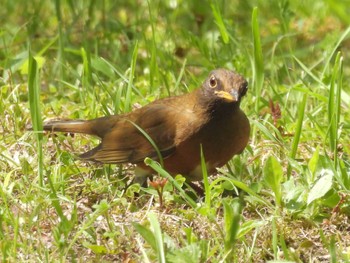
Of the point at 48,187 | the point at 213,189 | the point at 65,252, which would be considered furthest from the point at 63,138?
the point at 65,252

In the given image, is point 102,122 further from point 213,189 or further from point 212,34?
point 212,34

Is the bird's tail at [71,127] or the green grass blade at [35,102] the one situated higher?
the green grass blade at [35,102]

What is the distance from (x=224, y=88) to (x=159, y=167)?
2.17 feet

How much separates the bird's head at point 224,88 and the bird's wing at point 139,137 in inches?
8.1

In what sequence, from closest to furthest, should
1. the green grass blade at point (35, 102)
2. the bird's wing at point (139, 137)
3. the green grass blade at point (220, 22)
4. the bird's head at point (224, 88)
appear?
the green grass blade at point (35, 102), the bird's head at point (224, 88), the bird's wing at point (139, 137), the green grass blade at point (220, 22)

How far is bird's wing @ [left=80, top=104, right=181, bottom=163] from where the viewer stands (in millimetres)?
5072

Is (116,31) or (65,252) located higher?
(116,31)

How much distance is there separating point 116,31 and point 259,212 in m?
3.03

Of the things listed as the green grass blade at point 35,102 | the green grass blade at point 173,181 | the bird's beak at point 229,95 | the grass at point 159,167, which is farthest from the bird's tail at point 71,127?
the green grass blade at point 173,181

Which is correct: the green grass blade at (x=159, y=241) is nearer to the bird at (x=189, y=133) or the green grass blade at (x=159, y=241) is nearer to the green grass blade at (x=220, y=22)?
the bird at (x=189, y=133)

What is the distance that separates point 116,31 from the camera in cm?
741

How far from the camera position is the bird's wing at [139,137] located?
16.6ft

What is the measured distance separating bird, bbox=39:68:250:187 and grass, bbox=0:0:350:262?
13 centimetres

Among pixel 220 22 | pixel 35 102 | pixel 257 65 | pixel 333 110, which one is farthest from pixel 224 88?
pixel 220 22
